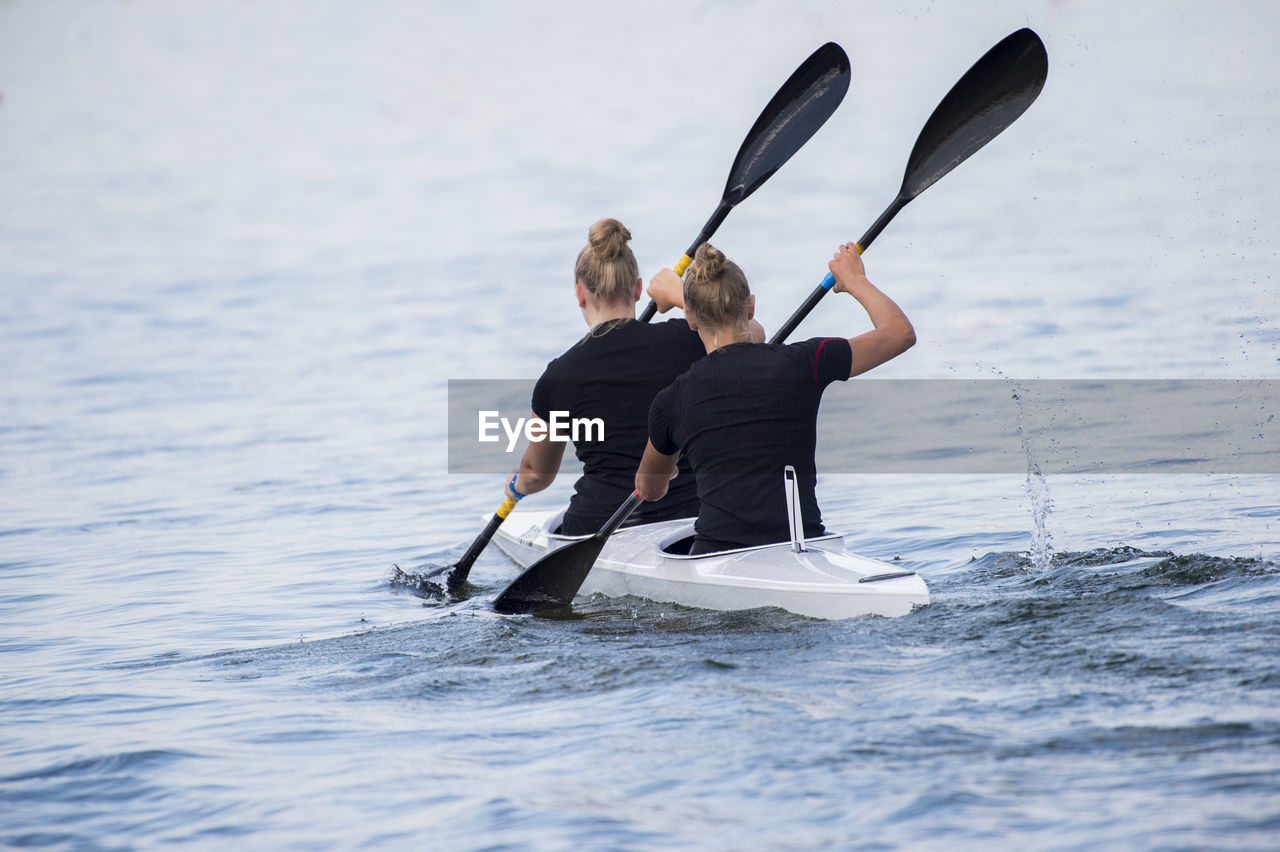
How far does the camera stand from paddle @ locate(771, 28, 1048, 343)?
18.4 feet

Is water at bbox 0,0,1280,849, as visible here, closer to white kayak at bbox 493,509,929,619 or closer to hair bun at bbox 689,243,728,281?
white kayak at bbox 493,509,929,619

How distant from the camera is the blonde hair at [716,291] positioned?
14.4ft

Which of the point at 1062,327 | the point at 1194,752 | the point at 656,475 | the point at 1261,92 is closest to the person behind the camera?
the point at 1194,752

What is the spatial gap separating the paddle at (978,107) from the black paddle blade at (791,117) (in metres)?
0.65

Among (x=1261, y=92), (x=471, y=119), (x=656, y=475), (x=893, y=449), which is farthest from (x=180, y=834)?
(x=471, y=119)

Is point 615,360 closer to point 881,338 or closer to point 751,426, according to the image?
point 751,426

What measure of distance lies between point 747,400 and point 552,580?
1388 millimetres

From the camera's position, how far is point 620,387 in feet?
16.9

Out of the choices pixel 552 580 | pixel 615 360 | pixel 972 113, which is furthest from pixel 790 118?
pixel 552 580

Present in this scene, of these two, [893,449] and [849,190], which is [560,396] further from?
[849,190]

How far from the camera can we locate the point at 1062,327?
1080 cm

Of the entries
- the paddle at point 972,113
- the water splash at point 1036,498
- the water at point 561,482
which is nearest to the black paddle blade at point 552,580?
the paddle at point 972,113

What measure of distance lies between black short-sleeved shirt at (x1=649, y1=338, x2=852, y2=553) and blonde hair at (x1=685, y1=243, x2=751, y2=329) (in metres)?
0.11

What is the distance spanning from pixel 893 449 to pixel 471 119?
58.8 feet
